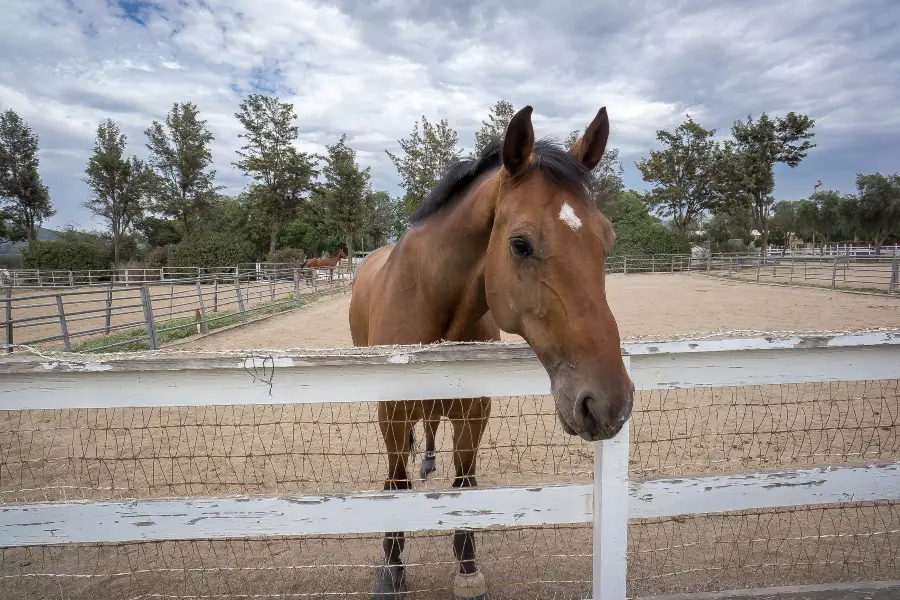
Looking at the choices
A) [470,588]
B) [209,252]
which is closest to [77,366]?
[470,588]

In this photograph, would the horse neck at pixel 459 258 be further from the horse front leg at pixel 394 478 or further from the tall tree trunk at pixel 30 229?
the tall tree trunk at pixel 30 229

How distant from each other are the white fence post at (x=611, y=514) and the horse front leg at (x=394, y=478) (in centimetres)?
94

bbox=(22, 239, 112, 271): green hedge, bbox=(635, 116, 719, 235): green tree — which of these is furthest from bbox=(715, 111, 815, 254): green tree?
bbox=(22, 239, 112, 271): green hedge

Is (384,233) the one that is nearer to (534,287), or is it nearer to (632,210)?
(632,210)

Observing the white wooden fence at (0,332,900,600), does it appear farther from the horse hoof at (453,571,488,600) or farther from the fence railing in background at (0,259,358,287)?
the fence railing in background at (0,259,358,287)

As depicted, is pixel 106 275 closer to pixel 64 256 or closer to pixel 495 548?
pixel 64 256

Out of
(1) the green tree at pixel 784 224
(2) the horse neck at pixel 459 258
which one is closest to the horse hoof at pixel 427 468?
(2) the horse neck at pixel 459 258

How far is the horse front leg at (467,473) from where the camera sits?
233 centimetres

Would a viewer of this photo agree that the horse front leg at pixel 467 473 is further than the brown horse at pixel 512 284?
Yes

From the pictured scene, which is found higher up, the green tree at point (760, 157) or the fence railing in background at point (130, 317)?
the green tree at point (760, 157)

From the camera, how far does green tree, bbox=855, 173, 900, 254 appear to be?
1593 inches

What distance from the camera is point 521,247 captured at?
1617mm

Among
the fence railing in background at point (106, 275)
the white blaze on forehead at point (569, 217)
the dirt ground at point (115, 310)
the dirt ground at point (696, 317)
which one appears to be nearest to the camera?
the white blaze on forehead at point (569, 217)

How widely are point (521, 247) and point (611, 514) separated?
107 centimetres
